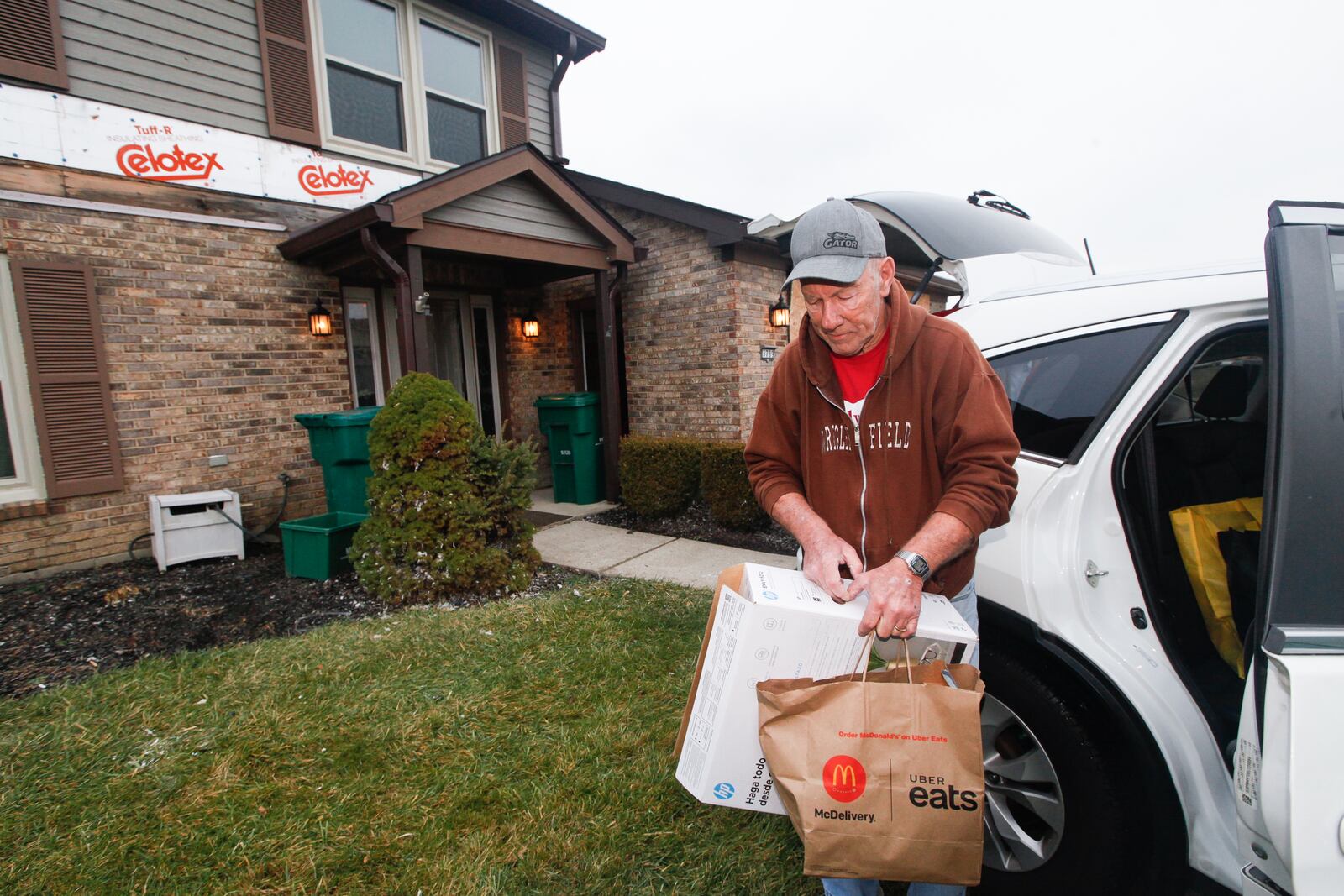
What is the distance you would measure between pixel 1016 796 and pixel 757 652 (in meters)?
1.01

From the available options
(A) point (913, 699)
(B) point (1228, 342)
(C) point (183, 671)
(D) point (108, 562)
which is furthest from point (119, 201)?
(B) point (1228, 342)

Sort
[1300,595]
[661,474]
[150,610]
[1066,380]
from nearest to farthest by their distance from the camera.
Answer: [1300,595] → [1066,380] → [150,610] → [661,474]

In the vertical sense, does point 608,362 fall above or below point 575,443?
above

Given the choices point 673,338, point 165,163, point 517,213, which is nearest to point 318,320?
point 165,163

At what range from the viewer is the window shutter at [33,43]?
15.4 feet

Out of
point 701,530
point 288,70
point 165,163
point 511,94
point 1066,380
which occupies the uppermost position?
point 511,94

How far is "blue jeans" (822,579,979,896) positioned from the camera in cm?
156

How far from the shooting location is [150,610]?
14.1 ft

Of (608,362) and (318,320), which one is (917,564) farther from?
(318,320)

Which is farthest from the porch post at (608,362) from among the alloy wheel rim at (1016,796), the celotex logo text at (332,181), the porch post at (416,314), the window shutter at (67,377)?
the alloy wheel rim at (1016,796)

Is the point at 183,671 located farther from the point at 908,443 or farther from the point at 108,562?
the point at 908,443

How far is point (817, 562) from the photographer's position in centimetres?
156

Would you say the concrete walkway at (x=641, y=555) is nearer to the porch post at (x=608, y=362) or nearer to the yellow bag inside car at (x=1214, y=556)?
the porch post at (x=608, y=362)

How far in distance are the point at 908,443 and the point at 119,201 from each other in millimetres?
6434
